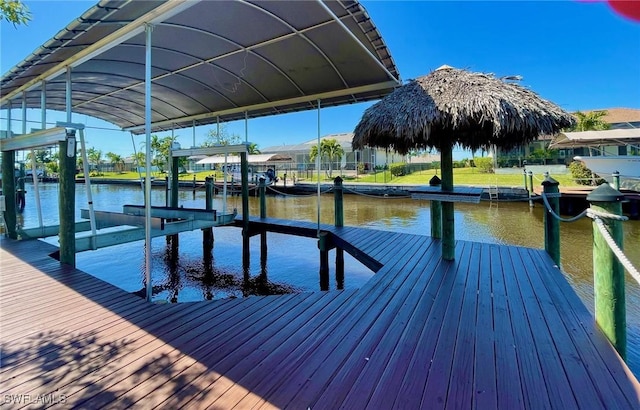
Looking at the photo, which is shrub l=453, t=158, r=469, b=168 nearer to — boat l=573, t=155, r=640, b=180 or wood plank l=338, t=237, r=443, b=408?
boat l=573, t=155, r=640, b=180

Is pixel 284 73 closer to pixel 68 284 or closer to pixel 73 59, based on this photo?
pixel 73 59

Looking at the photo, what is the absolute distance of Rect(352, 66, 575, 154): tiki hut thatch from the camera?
11.3 feet

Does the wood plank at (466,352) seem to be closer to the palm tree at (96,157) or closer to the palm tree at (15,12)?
the palm tree at (15,12)

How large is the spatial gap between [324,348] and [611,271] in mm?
2006

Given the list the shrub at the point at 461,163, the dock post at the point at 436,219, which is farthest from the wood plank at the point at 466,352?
the shrub at the point at 461,163

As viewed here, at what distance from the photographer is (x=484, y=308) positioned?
2832mm

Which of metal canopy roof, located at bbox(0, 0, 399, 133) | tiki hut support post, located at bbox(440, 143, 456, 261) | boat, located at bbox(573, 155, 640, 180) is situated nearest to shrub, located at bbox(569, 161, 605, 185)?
boat, located at bbox(573, 155, 640, 180)

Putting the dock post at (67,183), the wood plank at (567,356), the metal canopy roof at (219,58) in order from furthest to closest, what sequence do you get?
the dock post at (67,183) < the metal canopy roof at (219,58) < the wood plank at (567,356)

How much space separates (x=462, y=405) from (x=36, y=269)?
202 inches

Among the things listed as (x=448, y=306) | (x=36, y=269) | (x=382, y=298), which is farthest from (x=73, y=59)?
(x=448, y=306)

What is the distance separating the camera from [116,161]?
5862cm

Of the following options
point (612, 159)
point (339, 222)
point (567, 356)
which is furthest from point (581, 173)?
point (567, 356)

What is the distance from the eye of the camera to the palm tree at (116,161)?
185 feet

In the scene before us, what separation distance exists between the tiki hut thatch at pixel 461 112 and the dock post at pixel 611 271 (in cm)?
150
